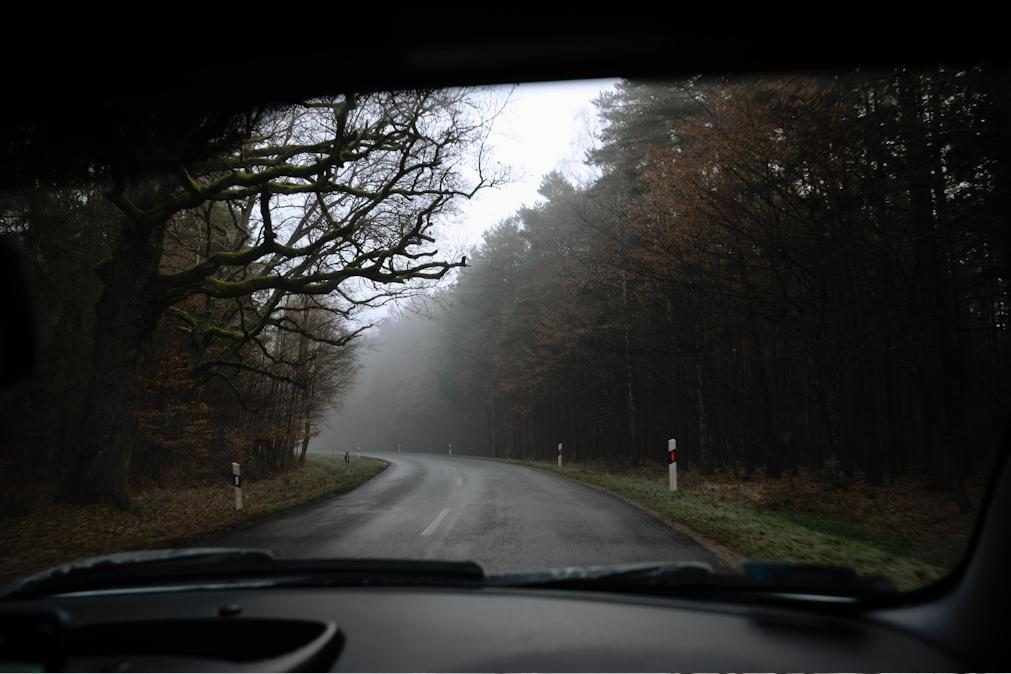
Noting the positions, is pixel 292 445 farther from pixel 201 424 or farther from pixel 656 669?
pixel 656 669

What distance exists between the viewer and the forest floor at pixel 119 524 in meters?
7.52

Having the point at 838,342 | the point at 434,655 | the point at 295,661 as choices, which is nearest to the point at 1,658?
the point at 295,661

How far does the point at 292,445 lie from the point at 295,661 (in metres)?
21.7

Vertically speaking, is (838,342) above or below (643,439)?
above

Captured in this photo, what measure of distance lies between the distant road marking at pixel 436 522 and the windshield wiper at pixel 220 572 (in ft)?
15.6

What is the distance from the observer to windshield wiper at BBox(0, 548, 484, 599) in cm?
269

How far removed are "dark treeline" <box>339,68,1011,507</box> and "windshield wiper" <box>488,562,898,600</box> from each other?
844 millimetres

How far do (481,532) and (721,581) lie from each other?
215 inches

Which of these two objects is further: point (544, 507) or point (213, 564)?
point (544, 507)

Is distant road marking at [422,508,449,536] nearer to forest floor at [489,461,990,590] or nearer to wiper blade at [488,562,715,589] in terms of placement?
forest floor at [489,461,990,590]

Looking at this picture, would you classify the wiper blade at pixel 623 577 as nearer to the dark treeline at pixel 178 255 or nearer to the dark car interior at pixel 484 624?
the dark car interior at pixel 484 624

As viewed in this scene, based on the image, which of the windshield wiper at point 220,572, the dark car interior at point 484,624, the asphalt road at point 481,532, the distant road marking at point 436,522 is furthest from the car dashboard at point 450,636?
the distant road marking at point 436,522

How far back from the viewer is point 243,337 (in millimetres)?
13289

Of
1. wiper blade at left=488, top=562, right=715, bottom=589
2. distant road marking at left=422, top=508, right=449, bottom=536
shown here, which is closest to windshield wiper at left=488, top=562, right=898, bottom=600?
wiper blade at left=488, top=562, right=715, bottom=589
